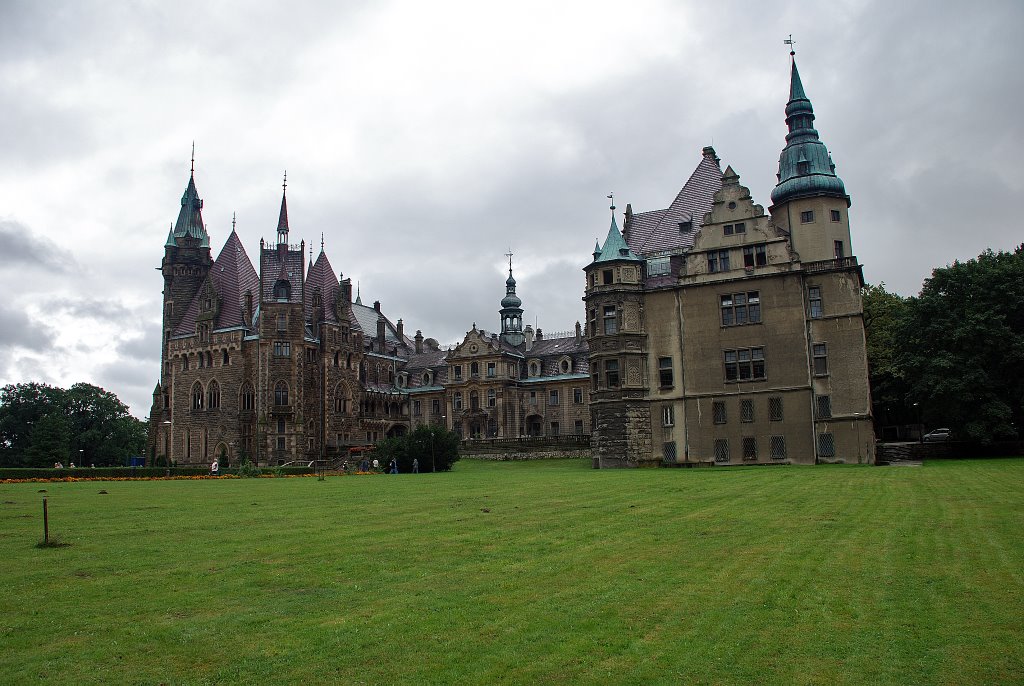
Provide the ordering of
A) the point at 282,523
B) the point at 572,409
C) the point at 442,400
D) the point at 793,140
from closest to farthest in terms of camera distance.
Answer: the point at 282,523 < the point at 793,140 < the point at 572,409 < the point at 442,400

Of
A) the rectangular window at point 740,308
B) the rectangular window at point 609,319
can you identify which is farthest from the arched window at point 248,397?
the rectangular window at point 740,308

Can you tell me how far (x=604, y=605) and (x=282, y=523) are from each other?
11436mm

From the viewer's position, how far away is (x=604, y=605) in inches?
460

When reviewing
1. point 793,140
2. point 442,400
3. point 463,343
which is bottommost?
point 442,400

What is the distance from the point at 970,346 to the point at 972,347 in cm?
16

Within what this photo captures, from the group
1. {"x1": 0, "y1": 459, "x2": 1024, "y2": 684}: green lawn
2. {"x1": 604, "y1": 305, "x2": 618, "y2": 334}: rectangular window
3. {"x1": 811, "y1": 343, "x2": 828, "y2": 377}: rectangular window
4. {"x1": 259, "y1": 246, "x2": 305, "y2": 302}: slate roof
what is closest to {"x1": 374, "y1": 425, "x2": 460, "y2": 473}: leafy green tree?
{"x1": 604, "y1": 305, "x2": 618, "y2": 334}: rectangular window

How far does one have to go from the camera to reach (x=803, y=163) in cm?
5253

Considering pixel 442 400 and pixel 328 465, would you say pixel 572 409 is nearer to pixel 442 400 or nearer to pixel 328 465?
pixel 442 400

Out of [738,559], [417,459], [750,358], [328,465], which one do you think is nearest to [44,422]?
[328,465]

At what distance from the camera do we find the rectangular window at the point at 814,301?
5028 cm

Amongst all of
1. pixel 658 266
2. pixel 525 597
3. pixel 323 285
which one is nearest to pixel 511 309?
pixel 323 285

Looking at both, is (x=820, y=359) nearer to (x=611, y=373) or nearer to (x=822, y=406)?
(x=822, y=406)

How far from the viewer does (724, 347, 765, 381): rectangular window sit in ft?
168

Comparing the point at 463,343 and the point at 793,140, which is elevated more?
the point at 793,140
